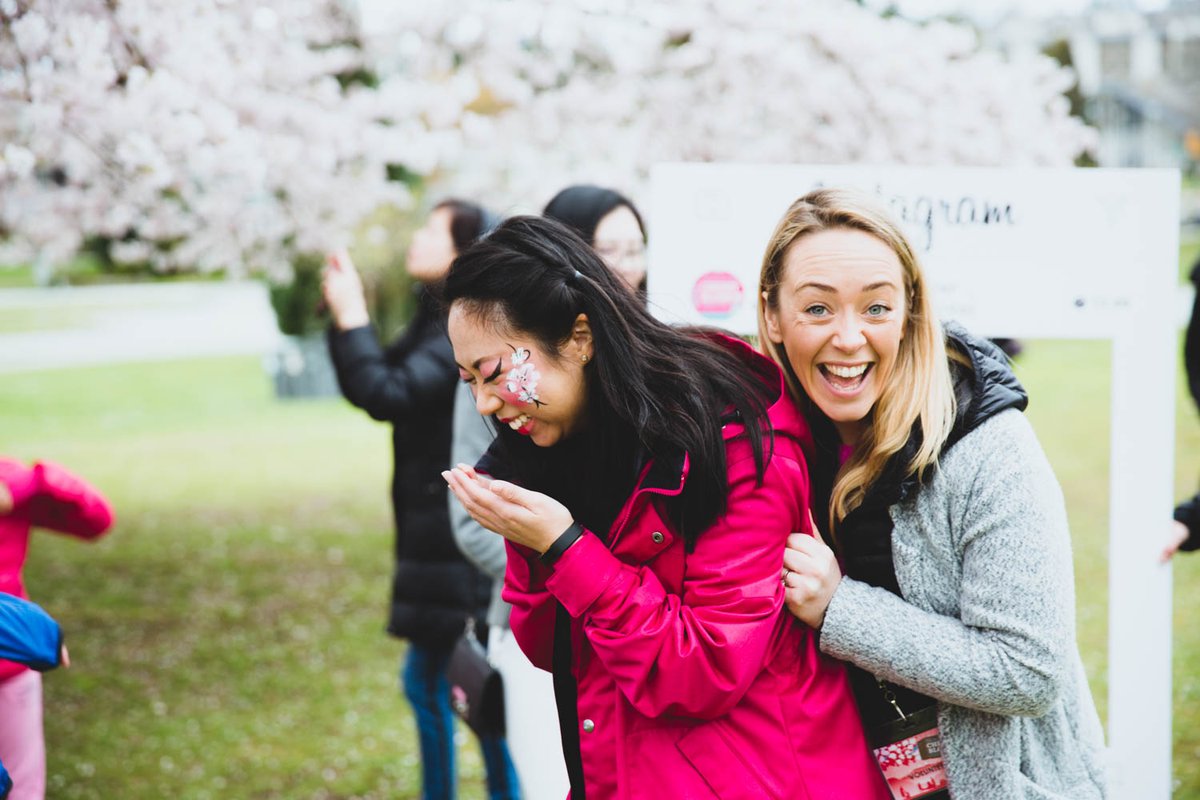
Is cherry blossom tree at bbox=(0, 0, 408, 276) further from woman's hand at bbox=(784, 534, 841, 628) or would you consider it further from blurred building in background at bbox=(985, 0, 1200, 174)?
blurred building in background at bbox=(985, 0, 1200, 174)

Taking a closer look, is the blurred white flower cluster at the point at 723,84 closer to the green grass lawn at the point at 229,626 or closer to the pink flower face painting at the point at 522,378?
the green grass lawn at the point at 229,626

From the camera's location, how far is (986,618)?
1.75 meters

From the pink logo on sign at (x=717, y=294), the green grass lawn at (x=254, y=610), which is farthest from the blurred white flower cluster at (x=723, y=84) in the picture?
the pink logo on sign at (x=717, y=294)

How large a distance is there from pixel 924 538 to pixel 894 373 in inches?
11.7

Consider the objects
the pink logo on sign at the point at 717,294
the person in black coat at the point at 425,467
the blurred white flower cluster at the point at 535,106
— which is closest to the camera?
the pink logo on sign at the point at 717,294

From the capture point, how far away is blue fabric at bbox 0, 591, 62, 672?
7.87 feet

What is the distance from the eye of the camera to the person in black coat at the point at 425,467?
3.67 meters

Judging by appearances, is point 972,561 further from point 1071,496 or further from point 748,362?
point 1071,496

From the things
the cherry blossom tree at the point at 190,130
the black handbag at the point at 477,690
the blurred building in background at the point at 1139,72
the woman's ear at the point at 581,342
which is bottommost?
the black handbag at the point at 477,690

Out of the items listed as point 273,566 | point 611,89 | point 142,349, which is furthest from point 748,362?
point 142,349

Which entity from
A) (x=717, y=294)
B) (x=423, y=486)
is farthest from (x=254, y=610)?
(x=717, y=294)

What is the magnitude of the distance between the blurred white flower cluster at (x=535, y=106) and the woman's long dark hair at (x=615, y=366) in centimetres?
403

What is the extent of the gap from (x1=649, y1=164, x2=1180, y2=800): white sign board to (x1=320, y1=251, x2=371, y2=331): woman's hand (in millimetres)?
1334

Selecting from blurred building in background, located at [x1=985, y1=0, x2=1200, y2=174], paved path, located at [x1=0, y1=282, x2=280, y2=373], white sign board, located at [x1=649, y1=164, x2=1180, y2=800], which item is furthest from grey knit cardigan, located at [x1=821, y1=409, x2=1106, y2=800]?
blurred building in background, located at [x1=985, y1=0, x2=1200, y2=174]
